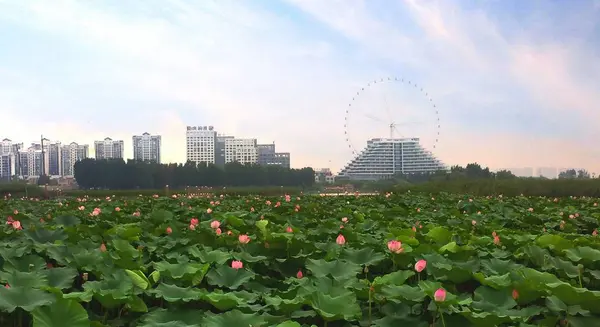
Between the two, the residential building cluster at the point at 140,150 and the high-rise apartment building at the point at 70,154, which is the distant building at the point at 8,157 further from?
the high-rise apartment building at the point at 70,154

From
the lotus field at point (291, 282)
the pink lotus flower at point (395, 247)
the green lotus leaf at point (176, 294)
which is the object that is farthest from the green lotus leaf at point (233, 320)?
the pink lotus flower at point (395, 247)

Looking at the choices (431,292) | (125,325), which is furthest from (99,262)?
(431,292)

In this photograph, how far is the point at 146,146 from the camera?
3644 inches

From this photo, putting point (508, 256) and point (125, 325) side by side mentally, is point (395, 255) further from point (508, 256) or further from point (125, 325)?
point (125, 325)

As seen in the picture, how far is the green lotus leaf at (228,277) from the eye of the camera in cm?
223

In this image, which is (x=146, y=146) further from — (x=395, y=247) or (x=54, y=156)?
(x=395, y=247)

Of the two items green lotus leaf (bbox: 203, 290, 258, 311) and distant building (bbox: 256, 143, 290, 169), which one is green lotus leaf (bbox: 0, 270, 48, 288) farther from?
distant building (bbox: 256, 143, 290, 169)

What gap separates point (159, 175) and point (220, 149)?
42.5 m

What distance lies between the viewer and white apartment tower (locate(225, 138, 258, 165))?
3708 inches

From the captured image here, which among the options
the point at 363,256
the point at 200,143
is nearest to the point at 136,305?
the point at 363,256

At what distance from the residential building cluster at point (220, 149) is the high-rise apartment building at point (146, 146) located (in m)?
5.95

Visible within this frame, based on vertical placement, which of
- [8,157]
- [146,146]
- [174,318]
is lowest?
[174,318]

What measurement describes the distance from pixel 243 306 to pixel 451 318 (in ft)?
2.21

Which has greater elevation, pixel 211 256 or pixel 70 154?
pixel 70 154
